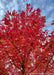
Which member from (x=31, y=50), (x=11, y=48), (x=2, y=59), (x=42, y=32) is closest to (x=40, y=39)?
(x=42, y=32)

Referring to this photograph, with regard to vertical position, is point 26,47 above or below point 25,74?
above

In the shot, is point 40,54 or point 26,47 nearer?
point 40,54

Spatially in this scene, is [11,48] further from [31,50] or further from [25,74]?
[25,74]

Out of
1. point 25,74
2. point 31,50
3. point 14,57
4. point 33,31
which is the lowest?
point 25,74

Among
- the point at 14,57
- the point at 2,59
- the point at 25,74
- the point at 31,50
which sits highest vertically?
the point at 31,50

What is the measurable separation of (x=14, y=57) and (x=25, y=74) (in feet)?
5.91

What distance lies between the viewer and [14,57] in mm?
6492

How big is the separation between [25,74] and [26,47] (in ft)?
7.93

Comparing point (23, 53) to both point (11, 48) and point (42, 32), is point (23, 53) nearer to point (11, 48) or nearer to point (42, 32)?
point (11, 48)

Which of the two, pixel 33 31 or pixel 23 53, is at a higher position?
pixel 33 31

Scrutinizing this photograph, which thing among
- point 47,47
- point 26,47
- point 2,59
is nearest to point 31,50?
point 26,47

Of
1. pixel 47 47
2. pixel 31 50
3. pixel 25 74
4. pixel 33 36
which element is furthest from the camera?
pixel 25 74

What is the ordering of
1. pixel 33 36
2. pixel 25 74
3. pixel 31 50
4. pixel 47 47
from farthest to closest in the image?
1. pixel 25 74
2. pixel 31 50
3. pixel 33 36
4. pixel 47 47

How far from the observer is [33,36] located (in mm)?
6047
